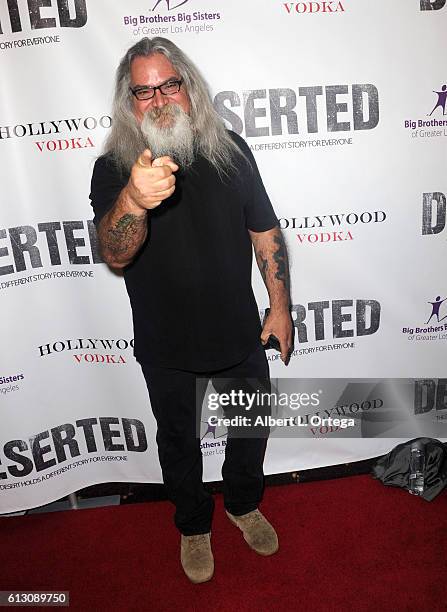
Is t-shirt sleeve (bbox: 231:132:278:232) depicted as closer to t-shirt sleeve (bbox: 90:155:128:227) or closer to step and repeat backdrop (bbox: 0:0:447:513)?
step and repeat backdrop (bbox: 0:0:447:513)

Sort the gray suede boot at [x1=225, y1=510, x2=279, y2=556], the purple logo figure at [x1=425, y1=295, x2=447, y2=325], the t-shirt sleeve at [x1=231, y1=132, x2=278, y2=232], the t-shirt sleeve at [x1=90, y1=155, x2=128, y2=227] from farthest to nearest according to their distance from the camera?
the purple logo figure at [x1=425, y1=295, x2=447, y2=325] → the gray suede boot at [x1=225, y1=510, x2=279, y2=556] → the t-shirt sleeve at [x1=231, y1=132, x2=278, y2=232] → the t-shirt sleeve at [x1=90, y1=155, x2=128, y2=227]

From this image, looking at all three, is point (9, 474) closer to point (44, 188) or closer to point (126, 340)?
point (126, 340)

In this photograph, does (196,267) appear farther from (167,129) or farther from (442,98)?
(442,98)

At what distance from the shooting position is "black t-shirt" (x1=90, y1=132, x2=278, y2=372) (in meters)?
1.92

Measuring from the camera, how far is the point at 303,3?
2.26 m

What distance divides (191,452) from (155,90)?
1.42m

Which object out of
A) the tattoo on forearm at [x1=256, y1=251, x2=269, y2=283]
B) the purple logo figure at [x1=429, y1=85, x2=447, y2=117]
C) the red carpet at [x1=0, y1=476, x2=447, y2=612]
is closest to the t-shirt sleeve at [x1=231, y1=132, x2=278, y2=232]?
the tattoo on forearm at [x1=256, y1=251, x2=269, y2=283]

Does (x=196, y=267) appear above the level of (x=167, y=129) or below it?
below

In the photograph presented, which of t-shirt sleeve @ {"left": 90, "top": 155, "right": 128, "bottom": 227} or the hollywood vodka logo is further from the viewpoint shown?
the hollywood vodka logo

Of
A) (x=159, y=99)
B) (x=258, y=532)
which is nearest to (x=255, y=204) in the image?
(x=159, y=99)

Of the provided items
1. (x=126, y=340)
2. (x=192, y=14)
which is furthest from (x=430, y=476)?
(x=192, y=14)

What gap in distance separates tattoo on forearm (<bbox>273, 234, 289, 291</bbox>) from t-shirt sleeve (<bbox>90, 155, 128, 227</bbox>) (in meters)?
0.68

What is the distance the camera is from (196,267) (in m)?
1.97

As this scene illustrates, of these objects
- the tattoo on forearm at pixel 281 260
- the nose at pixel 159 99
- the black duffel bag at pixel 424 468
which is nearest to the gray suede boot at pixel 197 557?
the black duffel bag at pixel 424 468
